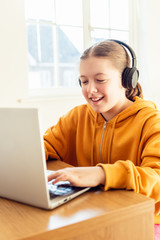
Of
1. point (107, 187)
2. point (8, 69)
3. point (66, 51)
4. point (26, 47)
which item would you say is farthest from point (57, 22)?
point (107, 187)

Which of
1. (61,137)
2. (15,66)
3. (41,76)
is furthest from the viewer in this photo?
(41,76)

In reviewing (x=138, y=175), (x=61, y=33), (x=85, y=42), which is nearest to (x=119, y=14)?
(x=85, y=42)

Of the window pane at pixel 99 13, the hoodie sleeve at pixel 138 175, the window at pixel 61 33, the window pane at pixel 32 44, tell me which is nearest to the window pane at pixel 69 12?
the window at pixel 61 33

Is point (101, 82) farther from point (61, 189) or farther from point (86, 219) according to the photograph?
point (86, 219)

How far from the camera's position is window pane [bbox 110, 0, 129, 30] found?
331cm

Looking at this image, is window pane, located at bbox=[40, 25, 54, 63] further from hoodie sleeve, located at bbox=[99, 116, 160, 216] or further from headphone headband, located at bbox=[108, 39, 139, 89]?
hoodie sleeve, located at bbox=[99, 116, 160, 216]

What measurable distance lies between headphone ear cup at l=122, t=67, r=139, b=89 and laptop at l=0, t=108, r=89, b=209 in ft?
1.91

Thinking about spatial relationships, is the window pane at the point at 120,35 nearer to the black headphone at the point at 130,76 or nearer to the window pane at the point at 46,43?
the window pane at the point at 46,43

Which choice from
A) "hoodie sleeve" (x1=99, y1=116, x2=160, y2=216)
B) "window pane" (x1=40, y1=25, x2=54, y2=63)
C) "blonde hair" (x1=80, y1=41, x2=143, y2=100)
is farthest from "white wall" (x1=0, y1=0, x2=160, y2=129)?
"hoodie sleeve" (x1=99, y1=116, x2=160, y2=216)

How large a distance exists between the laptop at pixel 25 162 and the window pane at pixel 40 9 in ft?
7.73

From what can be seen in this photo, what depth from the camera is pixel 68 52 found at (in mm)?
3082

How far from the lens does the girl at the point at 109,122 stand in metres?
1.03

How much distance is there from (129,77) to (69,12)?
2.09 m

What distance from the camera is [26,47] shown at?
103 inches
